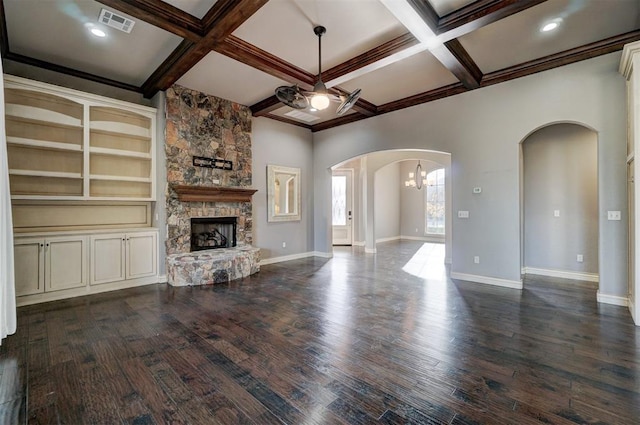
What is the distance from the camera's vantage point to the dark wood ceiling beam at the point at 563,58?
367 cm

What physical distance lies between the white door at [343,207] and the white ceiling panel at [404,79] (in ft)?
16.1

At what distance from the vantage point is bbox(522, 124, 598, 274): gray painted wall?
5.12 metres

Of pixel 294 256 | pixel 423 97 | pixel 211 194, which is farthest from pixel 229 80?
pixel 294 256

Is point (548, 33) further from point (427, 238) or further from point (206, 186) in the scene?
point (427, 238)

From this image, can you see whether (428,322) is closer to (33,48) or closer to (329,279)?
(329,279)

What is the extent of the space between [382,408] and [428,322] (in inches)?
63.9

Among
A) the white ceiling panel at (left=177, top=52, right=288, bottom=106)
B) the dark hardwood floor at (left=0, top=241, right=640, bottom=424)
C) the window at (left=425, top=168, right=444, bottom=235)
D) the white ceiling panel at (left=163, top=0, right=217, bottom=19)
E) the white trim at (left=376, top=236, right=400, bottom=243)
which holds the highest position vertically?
the white ceiling panel at (left=177, top=52, right=288, bottom=106)

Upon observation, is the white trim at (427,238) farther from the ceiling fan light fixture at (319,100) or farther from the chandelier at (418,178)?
the ceiling fan light fixture at (319,100)

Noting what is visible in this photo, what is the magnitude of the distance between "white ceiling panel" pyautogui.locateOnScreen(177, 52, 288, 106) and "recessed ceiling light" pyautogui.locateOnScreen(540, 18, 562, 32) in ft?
12.1

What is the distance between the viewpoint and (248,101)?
5.96 metres

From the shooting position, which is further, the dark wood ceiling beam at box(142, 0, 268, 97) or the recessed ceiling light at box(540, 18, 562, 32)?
the recessed ceiling light at box(540, 18, 562, 32)

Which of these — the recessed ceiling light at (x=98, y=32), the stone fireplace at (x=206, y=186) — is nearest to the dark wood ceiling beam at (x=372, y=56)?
the stone fireplace at (x=206, y=186)

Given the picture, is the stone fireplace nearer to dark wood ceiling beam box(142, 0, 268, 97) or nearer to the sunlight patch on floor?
dark wood ceiling beam box(142, 0, 268, 97)

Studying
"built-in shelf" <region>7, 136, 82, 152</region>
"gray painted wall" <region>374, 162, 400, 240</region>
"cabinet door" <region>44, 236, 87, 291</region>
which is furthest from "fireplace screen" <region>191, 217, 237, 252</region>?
"gray painted wall" <region>374, 162, 400, 240</region>
